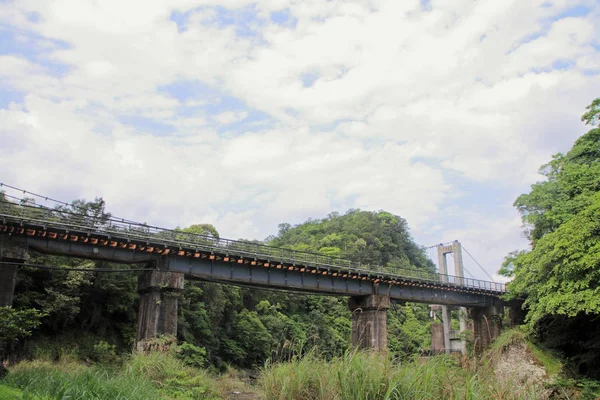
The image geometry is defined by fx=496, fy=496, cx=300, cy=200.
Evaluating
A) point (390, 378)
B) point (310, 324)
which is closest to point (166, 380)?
point (390, 378)

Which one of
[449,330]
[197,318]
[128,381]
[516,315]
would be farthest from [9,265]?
[449,330]

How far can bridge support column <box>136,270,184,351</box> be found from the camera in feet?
99.1

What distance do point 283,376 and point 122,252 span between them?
2319 centimetres

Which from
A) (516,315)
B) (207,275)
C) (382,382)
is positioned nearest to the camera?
(382,382)

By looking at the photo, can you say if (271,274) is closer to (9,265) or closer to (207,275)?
(207,275)

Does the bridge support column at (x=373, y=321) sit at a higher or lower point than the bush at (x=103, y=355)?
higher

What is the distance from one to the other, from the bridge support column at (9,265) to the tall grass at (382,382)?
21074 mm

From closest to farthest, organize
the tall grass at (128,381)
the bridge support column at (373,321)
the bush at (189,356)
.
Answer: the tall grass at (128,381) → the bush at (189,356) → the bridge support column at (373,321)

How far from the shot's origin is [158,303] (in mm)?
30594

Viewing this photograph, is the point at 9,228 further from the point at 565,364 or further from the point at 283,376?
the point at 565,364

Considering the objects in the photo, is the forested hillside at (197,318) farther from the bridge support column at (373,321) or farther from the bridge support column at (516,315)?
the bridge support column at (516,315)

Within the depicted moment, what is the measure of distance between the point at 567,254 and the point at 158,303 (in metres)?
24.2

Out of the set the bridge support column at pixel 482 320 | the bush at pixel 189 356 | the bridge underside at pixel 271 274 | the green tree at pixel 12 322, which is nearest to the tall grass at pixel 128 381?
the green tree at pixel 12 322

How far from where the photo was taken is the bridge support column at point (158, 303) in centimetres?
3022
